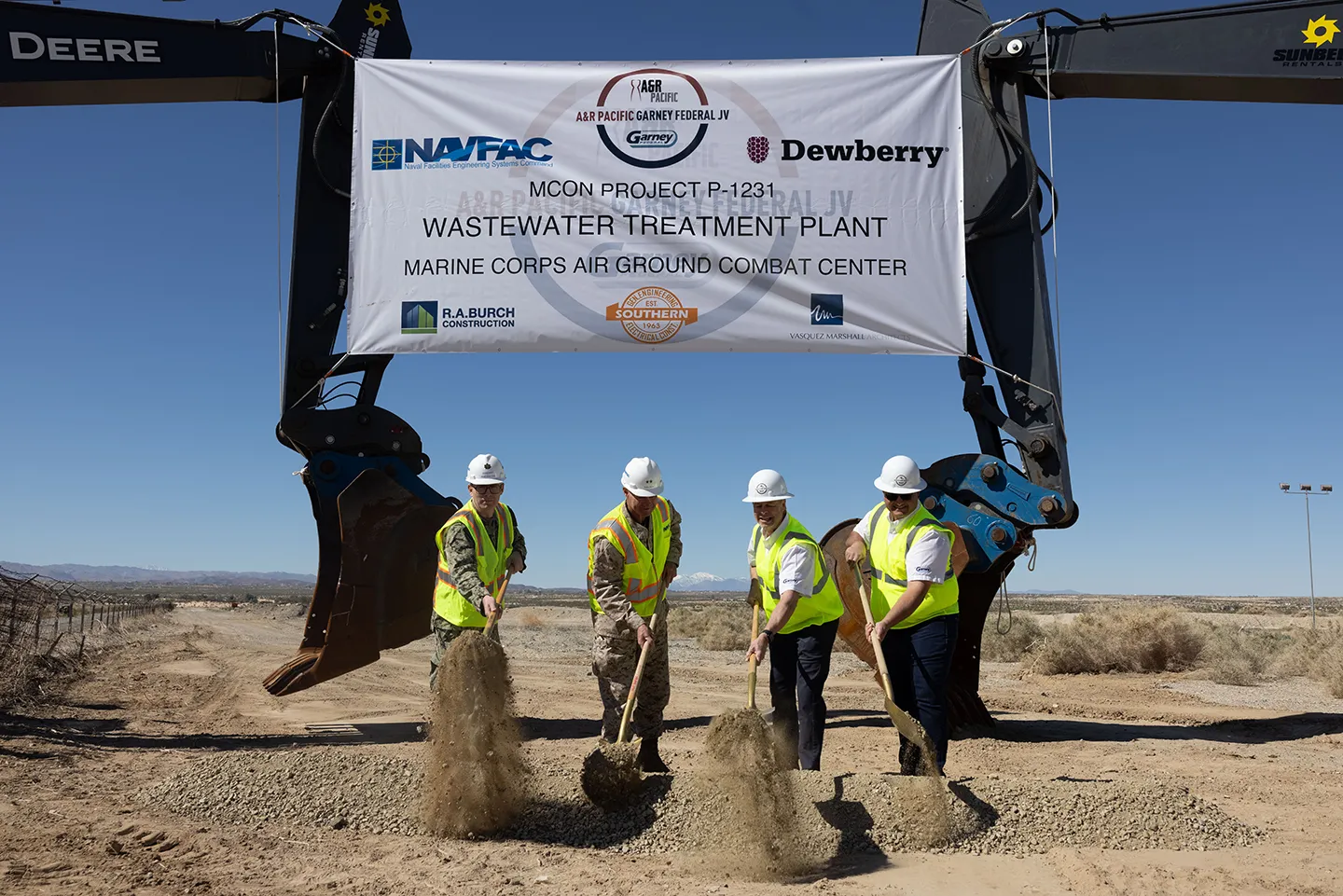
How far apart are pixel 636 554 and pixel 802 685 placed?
1318mm

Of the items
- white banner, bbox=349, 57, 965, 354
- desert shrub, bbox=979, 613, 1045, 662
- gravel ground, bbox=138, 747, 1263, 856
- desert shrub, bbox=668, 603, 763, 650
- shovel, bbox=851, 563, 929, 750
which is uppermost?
white banner, bbox=349, 57, 965, 354

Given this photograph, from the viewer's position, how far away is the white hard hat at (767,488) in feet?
19.2

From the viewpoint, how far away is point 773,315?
350 inches

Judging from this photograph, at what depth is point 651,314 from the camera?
8906 millimetres

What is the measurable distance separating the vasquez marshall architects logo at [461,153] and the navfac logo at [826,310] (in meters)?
2.77

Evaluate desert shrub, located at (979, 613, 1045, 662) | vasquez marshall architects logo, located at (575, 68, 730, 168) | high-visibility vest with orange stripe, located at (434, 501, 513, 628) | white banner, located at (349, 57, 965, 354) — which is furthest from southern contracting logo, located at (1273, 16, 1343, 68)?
desert shrub, located at (979, 613, 1045, 662)

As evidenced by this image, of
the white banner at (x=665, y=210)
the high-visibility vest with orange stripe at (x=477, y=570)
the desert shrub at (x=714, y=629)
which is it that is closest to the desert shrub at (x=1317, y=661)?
the white banner at (x=665, y=210)

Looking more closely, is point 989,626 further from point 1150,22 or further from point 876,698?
point 1150,22

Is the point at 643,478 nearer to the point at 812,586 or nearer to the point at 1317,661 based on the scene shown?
the point at 812,586

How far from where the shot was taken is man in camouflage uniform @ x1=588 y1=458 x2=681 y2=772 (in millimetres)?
6137

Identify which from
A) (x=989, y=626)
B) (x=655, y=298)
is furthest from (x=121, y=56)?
(x=989, y=626)

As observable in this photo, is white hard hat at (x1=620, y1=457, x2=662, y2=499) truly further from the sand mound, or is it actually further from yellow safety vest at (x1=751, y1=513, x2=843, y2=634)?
the sand mound

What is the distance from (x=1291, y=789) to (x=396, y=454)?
7546 millimetres

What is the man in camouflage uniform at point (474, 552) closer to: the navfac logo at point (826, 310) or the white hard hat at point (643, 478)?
the white hard hat at point (643, 478)
